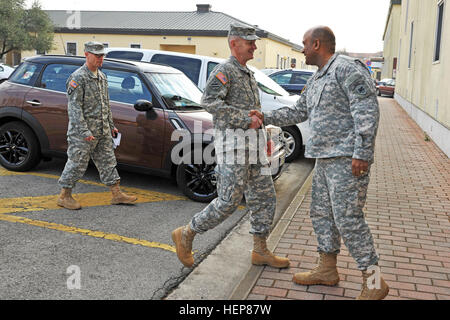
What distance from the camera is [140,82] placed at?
644cm

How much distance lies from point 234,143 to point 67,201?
264 centimetres

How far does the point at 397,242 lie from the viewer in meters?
4.75

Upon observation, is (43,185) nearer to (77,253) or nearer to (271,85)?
(77,253)

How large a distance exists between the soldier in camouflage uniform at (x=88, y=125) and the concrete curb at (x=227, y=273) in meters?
1.82

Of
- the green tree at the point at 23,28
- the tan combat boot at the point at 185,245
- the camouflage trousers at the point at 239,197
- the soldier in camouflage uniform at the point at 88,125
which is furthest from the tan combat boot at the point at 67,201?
the green tree at the point at 23,28

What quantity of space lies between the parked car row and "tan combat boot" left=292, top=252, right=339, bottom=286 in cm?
249

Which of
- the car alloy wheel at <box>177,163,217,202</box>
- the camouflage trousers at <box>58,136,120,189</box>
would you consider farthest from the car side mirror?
the car alloy wheel at <box>177,163,217,202</box>

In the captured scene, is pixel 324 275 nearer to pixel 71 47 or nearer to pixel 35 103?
pixel 35 103

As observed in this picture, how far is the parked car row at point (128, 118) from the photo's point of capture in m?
6.09

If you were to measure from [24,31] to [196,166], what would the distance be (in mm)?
39547

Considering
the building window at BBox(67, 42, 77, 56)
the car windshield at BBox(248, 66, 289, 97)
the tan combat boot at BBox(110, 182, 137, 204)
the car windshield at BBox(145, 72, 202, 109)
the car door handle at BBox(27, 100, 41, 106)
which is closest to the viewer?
the tan combat boot at BBox(110, 182, 137, 204)

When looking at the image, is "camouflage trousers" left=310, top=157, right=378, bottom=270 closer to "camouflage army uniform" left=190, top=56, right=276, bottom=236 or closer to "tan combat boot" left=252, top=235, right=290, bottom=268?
"camouflage army uniform" left=190, top=56, right=276, bottom=236

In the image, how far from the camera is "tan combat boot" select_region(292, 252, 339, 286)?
369cm

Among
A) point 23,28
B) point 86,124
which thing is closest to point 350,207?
point 86,124
